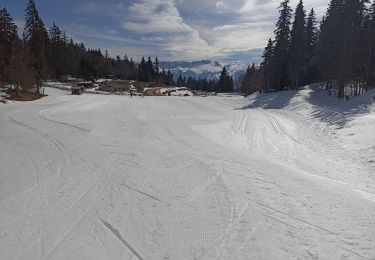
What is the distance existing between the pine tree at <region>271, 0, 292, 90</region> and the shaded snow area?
4072 cm

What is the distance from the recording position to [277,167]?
→ 11.0 meters

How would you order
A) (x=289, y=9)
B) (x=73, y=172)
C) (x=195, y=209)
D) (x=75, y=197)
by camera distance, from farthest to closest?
(x=289, y=9)
(x=73, y=172)
(x=75, y=197)
(x=195, y=209)

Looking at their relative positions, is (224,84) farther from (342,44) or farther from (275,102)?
(275,102)

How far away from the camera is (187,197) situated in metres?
8.19

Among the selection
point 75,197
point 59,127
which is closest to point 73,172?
point 75,197

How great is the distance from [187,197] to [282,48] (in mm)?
52036

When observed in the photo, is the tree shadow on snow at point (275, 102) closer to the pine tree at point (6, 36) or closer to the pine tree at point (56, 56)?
the pine tree at point (6, 36)

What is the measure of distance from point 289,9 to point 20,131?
4625 centimetres

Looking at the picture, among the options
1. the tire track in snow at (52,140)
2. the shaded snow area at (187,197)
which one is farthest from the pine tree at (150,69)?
the shaded snow area at (187,197)

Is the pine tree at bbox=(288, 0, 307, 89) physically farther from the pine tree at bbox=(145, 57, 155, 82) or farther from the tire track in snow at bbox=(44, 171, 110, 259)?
the pine tree at bbox=(145, 57, 155, 82)

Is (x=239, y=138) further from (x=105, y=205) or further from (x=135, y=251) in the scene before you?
(x=135, y=251)

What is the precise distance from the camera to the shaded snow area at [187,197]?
5.90 meters

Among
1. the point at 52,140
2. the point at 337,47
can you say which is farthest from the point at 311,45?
the point at 52,140

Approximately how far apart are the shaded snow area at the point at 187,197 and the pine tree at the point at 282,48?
40.7 metres
